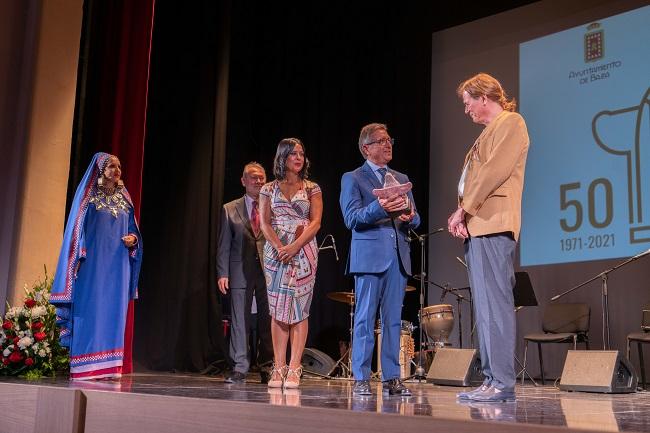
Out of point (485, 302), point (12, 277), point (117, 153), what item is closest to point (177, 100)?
point (117, 153)

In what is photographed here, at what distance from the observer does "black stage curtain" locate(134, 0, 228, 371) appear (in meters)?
6.59

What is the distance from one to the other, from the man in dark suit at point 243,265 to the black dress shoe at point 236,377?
0.12m

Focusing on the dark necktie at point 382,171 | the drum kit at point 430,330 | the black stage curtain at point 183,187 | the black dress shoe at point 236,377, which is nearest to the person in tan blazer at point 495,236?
the dark necktie at point 382,171

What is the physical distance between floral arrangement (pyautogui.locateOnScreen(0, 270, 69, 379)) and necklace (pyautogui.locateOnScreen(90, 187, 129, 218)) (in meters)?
0.78

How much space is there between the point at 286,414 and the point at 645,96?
17.0 feet

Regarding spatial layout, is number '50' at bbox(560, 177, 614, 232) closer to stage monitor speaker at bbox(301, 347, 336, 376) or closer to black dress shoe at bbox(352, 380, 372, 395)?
stage monitor speaker at bbox(301, 347, 336, 376)

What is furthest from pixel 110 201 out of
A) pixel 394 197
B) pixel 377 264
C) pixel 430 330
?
pixel 430 330

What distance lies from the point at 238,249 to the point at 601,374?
2600 mm

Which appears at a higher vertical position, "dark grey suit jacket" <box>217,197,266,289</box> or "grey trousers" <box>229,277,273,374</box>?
"dark grey suit jacket" <box>217,197,266,289</box>

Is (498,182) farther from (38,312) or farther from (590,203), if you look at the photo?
(590,203)

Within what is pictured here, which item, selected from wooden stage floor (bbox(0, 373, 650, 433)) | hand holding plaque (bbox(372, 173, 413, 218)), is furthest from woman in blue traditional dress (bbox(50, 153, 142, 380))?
hand holding plaque (bbox(372, 173, 413, 218))

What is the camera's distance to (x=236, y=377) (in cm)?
452

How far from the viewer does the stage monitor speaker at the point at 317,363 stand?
6441 mm

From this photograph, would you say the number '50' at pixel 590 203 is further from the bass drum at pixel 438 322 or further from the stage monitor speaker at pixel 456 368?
the stage monitor speaker at pixel 456 368
